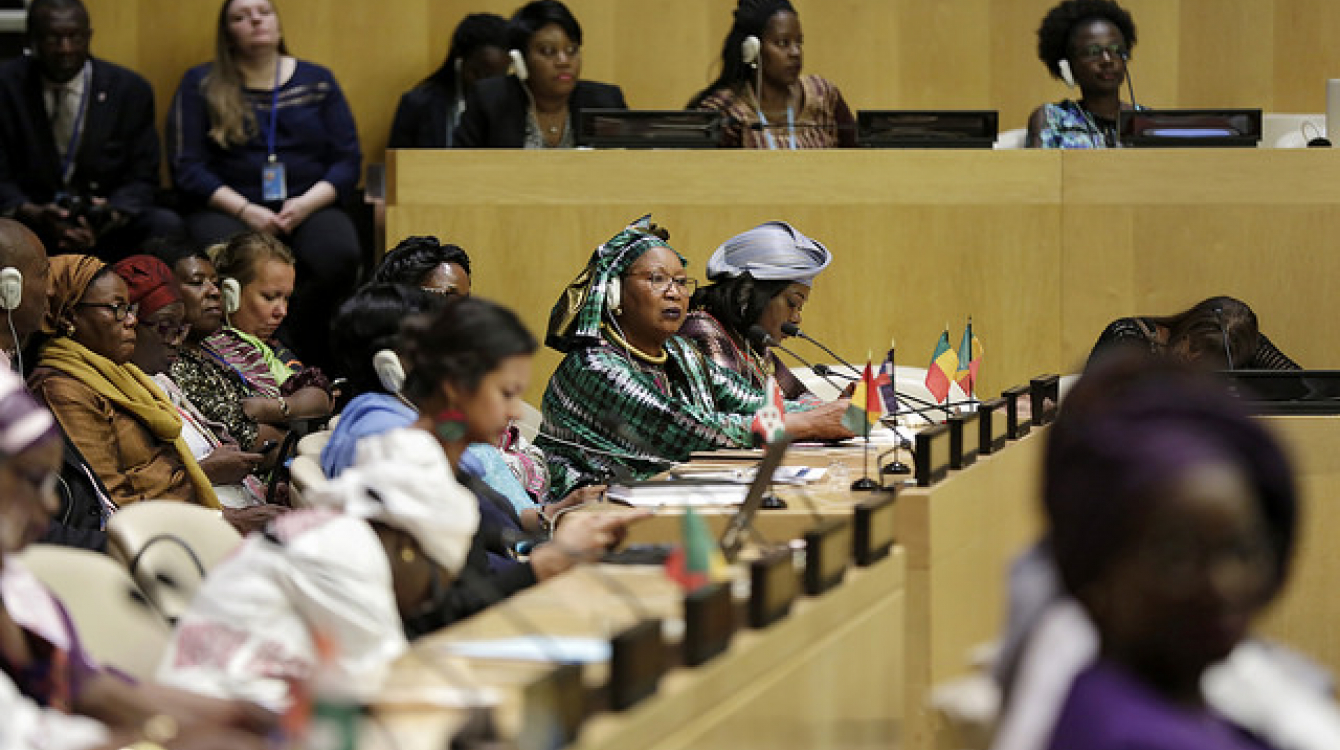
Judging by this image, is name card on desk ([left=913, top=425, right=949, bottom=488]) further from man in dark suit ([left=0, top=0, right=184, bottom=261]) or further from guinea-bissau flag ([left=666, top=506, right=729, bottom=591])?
man in dark suit ([left=0, top=0, right=184, bottom=261])

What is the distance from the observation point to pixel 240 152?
680 cm

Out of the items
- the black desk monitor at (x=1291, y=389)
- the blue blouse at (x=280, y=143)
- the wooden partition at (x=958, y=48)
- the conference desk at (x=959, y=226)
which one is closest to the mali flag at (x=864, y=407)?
the black desk monitor at (x=1291, y=389)

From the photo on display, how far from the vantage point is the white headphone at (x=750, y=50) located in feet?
21.9

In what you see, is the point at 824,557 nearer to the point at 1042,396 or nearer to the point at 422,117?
the point at 1042,396

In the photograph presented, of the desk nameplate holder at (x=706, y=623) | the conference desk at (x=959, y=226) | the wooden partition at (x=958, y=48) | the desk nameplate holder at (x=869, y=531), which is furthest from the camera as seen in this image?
the wooden partition at (x=958, y=48)

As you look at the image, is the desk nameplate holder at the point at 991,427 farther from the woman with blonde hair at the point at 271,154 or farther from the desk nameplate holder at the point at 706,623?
the woman with blonde hair at the point at 271,154

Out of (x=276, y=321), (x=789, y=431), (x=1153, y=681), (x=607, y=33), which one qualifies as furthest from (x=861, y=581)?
(x=607, y=33)

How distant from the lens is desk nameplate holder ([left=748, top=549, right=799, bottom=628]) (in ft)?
8.41

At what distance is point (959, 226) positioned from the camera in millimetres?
6465

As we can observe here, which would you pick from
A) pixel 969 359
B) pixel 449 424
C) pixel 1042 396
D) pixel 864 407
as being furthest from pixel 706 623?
pixel 969 359

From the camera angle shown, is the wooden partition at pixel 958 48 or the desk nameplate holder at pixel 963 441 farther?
the wooden partition at pixel 958 48

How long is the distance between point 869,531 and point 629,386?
6.27ft

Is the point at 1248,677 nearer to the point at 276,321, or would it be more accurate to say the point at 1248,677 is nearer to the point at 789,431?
the point at 789,431

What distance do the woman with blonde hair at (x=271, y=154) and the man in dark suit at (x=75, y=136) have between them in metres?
0.14
